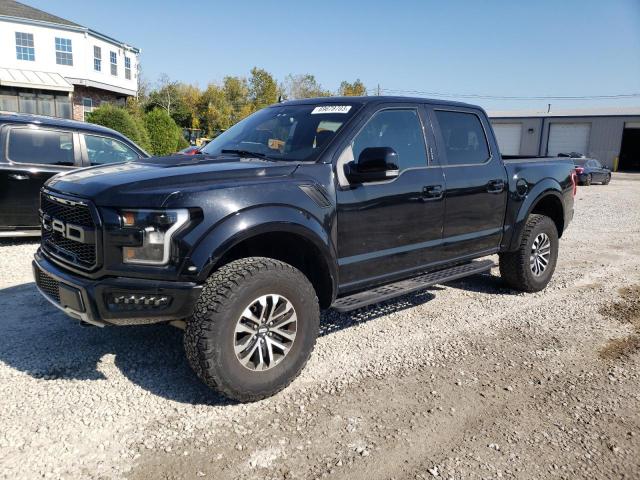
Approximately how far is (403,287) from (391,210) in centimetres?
67


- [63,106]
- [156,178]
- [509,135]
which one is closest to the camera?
[156,178]

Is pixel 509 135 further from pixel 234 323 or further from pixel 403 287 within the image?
pixel 234 323

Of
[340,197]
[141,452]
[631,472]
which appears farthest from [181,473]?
[631,472]

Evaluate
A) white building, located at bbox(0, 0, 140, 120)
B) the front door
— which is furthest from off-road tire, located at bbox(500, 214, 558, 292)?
white building, located at bbox(0, 0, 140, 120)

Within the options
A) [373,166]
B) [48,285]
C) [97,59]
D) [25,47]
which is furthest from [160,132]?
[373,166]

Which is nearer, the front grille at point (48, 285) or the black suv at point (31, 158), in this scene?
the front grille at point (48, 285)

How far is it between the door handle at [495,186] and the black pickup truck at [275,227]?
0.02 meters

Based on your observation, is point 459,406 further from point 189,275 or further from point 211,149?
point 211,149

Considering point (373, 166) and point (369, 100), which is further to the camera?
point (369, 100)

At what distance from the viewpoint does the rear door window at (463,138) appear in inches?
187

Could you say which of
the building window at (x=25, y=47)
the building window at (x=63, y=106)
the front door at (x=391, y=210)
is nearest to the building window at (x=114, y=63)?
the building window at (x=63, y=106)

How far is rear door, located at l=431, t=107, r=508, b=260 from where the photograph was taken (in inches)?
183

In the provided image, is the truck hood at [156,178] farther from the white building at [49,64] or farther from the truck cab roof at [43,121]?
the white building at [49,64]

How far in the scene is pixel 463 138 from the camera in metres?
4.99
